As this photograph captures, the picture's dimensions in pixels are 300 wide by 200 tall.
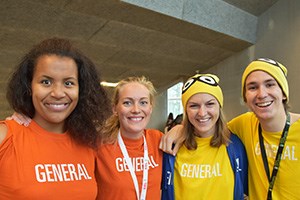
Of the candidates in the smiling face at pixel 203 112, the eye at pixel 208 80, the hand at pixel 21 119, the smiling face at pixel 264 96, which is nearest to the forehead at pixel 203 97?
the smiling face at pixel 203 112

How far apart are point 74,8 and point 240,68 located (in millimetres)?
4009

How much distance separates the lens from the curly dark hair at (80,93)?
1726mm

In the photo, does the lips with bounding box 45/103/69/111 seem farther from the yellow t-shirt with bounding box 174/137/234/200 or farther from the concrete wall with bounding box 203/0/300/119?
the concrete wall with bounding box 203/0/300/119

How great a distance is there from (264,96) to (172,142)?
2.49 feet

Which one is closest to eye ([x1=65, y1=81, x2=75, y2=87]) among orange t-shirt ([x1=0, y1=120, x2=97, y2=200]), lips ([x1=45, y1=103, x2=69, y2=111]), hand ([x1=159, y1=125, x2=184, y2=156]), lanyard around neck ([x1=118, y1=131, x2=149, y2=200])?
lips ([x1=45, y1=103, x2=69, y2=111])

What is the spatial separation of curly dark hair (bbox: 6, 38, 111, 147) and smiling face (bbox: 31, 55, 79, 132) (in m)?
0.06

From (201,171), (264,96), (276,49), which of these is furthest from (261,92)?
(276,49)

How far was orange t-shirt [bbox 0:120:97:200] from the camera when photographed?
4.86ft

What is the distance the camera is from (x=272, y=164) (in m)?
2.21

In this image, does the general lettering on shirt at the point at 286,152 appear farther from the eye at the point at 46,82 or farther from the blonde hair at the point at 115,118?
the eye at the point at 46,82

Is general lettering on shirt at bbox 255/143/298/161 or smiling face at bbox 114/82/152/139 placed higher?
smiling face at bbox 114/82/152/139

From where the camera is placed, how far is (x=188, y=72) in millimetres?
8117

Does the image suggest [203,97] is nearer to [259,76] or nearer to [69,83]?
[259,76]

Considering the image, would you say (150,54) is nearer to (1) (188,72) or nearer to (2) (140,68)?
(2) (140,68)
